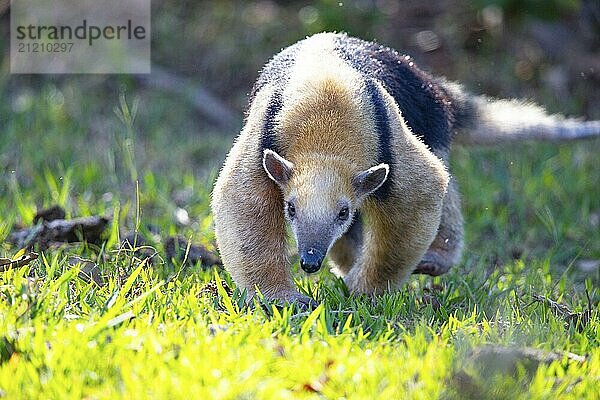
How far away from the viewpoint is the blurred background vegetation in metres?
8.22

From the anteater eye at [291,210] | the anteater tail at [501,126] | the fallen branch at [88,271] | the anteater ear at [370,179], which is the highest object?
the anteater ear at [370,179]

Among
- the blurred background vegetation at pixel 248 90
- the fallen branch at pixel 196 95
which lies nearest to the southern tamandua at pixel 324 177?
the blurred background vegetation at pixel 248 90

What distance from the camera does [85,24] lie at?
11.1 meters

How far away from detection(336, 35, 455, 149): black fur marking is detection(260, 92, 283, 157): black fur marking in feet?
1.92

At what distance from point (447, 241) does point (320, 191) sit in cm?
192

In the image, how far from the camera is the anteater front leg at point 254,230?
5133mm

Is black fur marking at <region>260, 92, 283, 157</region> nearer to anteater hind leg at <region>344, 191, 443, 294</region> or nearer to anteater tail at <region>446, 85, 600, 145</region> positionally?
anteater hind leg at <region>344, 191, 443, 294</region>

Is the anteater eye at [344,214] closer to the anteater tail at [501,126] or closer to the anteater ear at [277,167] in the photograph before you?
the anteater ear at [277,167]

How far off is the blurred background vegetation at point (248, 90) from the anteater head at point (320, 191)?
2628mm

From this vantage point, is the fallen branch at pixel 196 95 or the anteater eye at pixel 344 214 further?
the fallen branch at pixel 196 95

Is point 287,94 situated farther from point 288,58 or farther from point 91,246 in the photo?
point 91,246

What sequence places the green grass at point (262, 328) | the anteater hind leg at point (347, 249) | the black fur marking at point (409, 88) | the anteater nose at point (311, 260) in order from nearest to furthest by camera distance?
1. the green grass at point (262, 328)
2. the anteater nose at point (311, 260)
3. the black fur marking at point (409, 88)
4. the anteater hind leg at point (347, 249)

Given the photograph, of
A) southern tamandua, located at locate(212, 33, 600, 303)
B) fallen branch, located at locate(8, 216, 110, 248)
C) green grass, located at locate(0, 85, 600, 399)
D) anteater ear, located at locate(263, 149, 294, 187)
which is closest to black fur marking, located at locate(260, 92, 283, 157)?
southern tamandua, located at locate(212, 33, 600, 303)

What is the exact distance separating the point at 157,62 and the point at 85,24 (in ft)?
3.09
